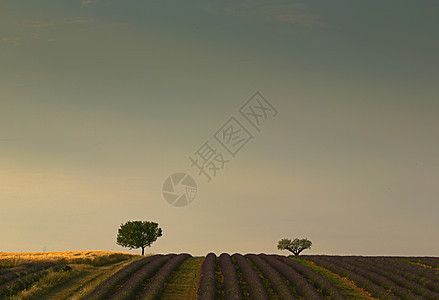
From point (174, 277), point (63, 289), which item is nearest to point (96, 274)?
point (63, 289)

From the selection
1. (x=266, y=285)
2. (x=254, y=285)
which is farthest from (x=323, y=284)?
(x=254, y=285)

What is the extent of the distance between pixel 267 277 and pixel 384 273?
24.7 feet

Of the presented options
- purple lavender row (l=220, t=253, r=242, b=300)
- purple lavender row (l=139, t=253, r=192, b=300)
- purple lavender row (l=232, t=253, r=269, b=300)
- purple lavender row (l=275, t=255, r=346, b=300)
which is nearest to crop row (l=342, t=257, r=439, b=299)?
purple lavender row (l=275, t=255, r=346, b=300)

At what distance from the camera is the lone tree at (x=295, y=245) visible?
191 feet

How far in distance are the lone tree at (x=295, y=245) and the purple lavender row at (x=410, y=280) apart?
27552 mm

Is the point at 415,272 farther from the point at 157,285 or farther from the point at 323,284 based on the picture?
the point at 157,285

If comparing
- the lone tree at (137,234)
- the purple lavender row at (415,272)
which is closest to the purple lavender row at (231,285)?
the purple lavender row at (415,272)

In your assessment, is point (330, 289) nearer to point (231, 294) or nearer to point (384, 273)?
point (231, 294)

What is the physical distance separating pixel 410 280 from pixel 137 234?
34.9 meters

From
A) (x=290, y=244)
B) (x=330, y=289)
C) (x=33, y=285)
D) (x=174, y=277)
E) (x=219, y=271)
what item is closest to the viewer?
(x=330, y=289)

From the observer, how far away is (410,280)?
80.2ft

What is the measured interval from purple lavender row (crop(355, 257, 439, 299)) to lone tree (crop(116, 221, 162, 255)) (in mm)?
29669

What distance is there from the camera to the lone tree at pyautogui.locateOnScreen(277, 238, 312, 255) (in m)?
58.2

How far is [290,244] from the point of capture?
58469 mm
